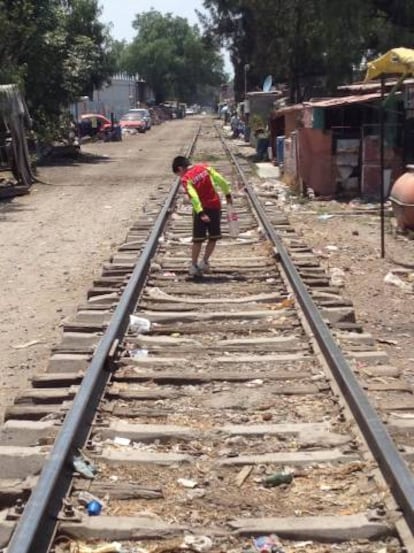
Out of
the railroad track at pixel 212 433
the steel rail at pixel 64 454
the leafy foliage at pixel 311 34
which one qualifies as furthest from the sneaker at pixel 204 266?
the leafy foliage at pixel 311 34

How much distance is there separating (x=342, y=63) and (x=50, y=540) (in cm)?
2376

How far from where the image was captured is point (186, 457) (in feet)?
16.3

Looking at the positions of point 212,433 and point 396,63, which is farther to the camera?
point 396,63

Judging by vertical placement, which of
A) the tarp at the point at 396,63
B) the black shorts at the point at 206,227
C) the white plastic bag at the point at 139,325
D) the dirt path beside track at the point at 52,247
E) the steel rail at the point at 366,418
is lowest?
the dirt path beside track at the point at 52,247

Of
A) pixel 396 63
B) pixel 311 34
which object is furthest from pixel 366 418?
pixel 311 34

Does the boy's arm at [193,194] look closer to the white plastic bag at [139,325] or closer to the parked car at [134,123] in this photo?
the white plastic bag at [139,325]

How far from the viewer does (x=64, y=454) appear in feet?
15.3

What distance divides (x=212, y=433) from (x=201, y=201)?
5269mm

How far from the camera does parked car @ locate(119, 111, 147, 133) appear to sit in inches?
2753

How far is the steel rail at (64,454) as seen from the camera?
3850 mm

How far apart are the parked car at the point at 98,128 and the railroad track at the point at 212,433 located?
48072mm

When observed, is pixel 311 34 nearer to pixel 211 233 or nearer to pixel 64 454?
pixel 211 233

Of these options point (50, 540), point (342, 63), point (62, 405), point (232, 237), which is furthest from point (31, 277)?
point (342, 63)

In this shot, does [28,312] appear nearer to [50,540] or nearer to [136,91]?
[50,540]
